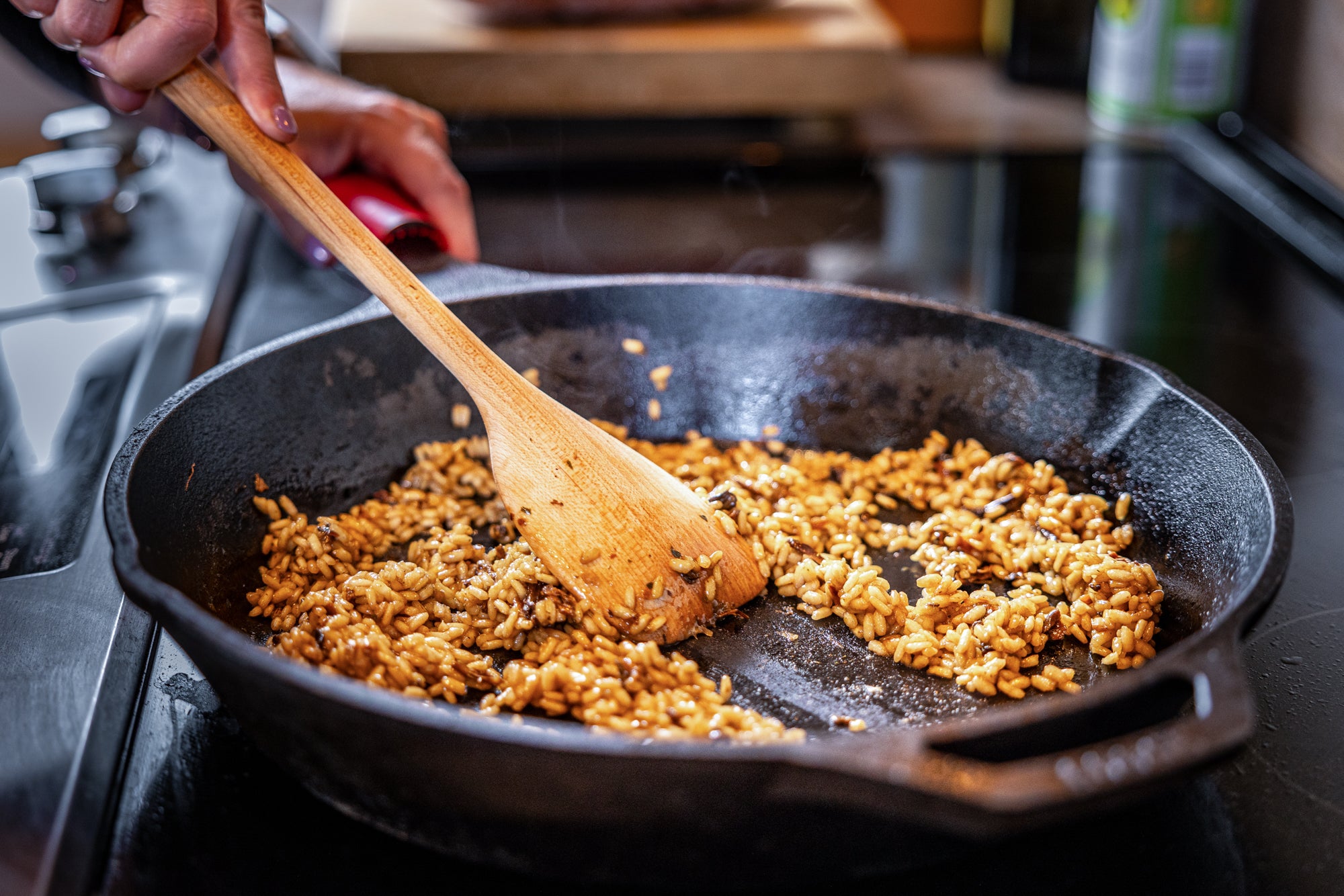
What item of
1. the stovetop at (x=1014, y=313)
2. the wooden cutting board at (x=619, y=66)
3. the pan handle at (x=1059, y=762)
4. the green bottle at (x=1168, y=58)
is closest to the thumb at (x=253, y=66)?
the stovetop at (x=1014, y=313)

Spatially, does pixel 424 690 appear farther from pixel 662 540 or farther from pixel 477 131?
pixel 477 131

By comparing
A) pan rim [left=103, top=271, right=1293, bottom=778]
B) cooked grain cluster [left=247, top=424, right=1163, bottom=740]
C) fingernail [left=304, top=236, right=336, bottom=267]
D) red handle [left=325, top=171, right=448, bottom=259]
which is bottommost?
cooked grain cluster [left=247, top=424, right=1163, bottom=740]

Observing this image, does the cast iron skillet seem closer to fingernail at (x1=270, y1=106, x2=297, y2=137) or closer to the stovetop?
the stovetop

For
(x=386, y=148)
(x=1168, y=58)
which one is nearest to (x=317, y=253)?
(x=386, y=148)

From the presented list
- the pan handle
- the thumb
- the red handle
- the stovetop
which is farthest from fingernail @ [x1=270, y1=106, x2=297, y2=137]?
the pan handle

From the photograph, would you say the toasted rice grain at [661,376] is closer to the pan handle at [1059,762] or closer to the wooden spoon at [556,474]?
the wooden spoon at [556,474]

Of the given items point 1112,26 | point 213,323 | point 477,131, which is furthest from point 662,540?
point 1112,26
